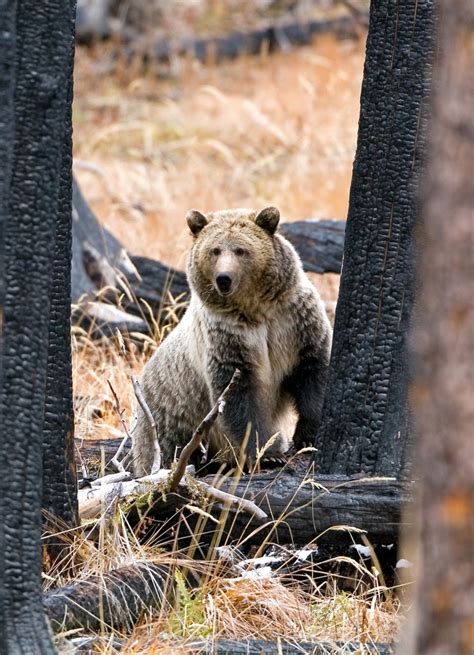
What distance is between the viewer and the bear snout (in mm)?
5184

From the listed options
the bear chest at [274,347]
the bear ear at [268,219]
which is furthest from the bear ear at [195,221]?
the bear chest at [274,347]

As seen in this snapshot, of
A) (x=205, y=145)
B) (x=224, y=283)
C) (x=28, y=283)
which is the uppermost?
(x=205, y=145)

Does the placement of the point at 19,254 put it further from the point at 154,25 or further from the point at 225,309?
the point at 154,25

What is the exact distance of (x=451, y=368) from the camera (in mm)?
1826

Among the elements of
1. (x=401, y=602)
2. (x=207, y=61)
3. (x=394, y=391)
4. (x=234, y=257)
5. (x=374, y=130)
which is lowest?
(x=401, y=602)

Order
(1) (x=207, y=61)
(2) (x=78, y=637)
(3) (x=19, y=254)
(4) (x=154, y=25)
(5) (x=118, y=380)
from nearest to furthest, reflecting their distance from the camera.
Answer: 1. (3) (x=19, y=254)
2. (2) (x=78, y=637)
3. (5) (x=118, y=380)
4. (1) (x=207, y=61)
5. (4) (x=154, y=25)

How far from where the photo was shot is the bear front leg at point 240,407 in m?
5.12

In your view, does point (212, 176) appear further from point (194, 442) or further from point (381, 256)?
point (194, 442)

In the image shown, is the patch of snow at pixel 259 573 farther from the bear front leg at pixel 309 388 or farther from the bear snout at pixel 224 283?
the bear snout at pixel 224 283

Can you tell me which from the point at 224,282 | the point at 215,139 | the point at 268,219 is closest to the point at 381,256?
the point at 224,282

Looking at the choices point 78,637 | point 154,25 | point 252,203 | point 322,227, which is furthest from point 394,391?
point 154,25

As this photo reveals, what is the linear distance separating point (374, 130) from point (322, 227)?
3.68m

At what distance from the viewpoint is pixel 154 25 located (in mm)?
18234

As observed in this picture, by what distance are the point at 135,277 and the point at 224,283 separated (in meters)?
2.61
